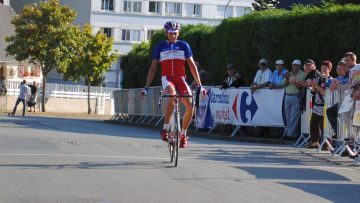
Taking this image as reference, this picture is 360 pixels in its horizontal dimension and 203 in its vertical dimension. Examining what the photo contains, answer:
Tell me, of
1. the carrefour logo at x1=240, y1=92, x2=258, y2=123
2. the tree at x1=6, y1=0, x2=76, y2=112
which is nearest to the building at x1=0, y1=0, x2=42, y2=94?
the tree at x1=6, y1=0, x2=76, y2=112

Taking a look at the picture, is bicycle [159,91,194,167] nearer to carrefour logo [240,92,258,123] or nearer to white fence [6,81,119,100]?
carrefour logo [240,92,258,123]

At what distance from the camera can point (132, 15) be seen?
90.9 metres

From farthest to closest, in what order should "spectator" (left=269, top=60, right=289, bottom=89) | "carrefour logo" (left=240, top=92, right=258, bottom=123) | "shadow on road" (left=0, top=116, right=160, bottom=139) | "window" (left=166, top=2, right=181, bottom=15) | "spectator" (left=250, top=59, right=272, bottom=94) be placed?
"window" (left=166, top=2, right=181, bottom=15) < "shadow on road" (left=0, top=116, right=160, bottom=139) < "carrefour logo" (left=240, top=92, right=258, bottom=123) < "spectator" (left=250, top=59, right=272, bottom=94) < "spectator" (left=269, top=60, right=289, bottom=89)

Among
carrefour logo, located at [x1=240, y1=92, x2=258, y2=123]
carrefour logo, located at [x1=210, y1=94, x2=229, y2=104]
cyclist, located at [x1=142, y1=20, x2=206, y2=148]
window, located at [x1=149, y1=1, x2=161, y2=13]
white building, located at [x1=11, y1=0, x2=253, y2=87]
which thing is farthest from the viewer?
window, located at [x1=149, y1=1, x2=161, y2=13]

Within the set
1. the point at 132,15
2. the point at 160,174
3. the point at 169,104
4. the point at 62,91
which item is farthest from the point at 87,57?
the point at 160,174

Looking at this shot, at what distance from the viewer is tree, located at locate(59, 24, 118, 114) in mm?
68500

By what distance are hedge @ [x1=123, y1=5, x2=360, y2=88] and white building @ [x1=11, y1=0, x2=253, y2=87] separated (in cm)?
5914

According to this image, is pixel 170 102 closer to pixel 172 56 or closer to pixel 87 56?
pixel 172 56

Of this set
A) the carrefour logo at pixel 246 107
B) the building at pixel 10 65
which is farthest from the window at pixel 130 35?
the carrefour logo at pixel 246 107

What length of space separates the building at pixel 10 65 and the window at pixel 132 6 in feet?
58.7

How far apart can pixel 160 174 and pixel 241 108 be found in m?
11.8

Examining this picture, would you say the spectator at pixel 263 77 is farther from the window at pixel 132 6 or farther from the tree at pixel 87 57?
the window at pixel 132 6

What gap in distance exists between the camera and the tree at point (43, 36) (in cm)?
6481

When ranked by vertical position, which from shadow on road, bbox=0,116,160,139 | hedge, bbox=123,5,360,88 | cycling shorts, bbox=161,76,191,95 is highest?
hedge, bbox=123,5,360,88
